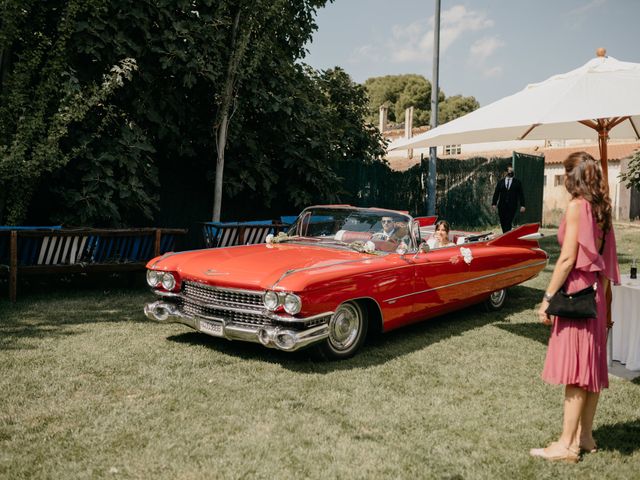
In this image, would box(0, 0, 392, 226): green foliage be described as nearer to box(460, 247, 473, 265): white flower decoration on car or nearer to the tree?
the tree

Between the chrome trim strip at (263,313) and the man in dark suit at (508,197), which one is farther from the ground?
the man in dark suit at (508,197)

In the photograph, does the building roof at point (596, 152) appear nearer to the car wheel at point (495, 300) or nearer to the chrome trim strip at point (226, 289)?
the car wheel at point (495, 300)

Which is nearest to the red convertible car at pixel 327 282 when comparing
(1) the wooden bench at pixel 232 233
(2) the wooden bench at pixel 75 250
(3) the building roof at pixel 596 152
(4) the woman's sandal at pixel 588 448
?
(4) the woman's sandal at pixel 588 448

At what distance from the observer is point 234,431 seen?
12.7ft

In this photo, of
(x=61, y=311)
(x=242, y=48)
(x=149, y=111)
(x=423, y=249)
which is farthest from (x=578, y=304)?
(x=242, y=48)

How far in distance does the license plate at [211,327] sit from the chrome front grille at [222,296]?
17cm

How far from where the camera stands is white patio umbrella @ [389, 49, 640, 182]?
483 centimetres

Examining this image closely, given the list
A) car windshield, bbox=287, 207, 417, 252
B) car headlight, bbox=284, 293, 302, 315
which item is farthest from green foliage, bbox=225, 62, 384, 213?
car headlight, bbox=284, 293, 302, 315

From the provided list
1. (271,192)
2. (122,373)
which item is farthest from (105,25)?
(122,373)

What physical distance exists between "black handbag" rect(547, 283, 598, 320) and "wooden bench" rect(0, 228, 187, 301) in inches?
255

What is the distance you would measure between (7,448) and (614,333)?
16.1ft

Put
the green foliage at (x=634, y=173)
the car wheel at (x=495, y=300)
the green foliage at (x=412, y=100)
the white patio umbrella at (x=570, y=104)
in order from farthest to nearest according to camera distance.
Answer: the green foliage at (x=412, y=100)
the green foliage at (x=634, y=173)
the car wheel at (x=495, y=300)
the white patio umbrella at (x=570, y=104)

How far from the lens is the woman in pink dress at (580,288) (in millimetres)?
3520

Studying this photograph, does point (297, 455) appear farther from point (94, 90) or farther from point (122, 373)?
point (94, 90)
